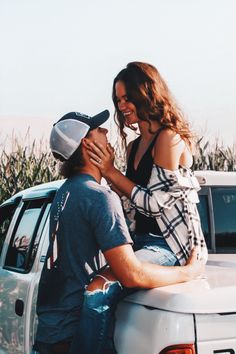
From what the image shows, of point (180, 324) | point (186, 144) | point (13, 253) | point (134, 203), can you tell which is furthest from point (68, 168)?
point (13, 253)

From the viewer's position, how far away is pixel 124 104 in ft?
13.4

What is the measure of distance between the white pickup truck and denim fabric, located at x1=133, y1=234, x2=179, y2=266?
0.70ft

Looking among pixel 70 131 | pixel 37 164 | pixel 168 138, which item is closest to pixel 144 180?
pixel 168 138

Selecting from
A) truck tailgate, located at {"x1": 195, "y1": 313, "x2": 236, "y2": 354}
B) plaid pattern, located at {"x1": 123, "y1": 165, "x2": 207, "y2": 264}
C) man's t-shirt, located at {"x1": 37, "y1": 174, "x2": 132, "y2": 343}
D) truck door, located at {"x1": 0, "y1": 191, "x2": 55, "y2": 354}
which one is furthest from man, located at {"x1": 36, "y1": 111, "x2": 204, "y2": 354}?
truck door, located at {"x1": 0, "y1": 191, "x2": 55, "y2": 354}

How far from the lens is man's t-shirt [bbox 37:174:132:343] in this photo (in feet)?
11.3

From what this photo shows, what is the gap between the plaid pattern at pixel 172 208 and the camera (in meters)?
3.87

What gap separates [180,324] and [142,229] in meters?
0.96

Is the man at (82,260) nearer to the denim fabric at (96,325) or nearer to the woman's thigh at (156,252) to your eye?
the denim fabric at (96,325)

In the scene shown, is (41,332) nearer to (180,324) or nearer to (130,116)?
(180,324)

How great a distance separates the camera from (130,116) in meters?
4.11

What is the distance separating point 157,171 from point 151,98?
15.0 inches

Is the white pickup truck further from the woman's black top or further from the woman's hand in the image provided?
the woman's hand

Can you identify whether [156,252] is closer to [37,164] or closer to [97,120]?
[97,120]

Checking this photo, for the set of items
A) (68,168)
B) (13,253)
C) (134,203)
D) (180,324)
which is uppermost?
(68,168)
